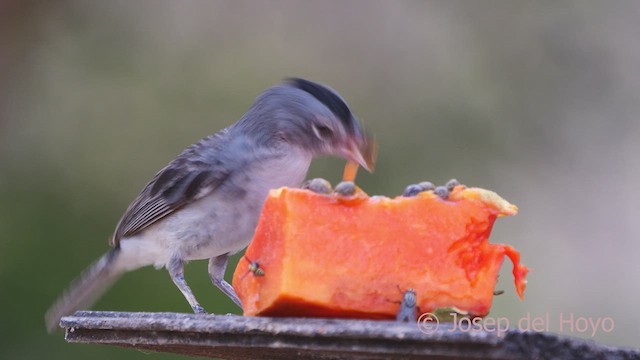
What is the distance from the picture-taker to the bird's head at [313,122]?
2465 mm

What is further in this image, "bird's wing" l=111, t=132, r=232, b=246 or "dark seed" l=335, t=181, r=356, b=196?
"bird's wing" l=111, t=132, r=232, b=246

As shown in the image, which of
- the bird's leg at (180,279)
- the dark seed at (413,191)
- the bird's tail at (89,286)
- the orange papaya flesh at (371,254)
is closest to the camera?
the orange papaya flesh at (371,254)

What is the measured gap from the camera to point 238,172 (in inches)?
103

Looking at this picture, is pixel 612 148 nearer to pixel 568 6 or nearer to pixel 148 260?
pixel 568 6

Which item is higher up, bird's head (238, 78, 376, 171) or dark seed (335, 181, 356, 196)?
bird's head (238, 78, 376, 171)

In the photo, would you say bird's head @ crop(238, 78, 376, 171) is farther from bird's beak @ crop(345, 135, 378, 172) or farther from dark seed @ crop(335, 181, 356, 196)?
dark seed @ crop(335, 181, 356, 196)

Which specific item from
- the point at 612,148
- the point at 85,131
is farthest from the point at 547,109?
the point at 85,131

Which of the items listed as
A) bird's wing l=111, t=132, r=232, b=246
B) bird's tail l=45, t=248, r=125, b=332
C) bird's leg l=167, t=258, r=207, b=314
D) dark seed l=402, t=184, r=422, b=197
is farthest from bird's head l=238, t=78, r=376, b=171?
bird's tail l=45, t=248, r=125, b=332

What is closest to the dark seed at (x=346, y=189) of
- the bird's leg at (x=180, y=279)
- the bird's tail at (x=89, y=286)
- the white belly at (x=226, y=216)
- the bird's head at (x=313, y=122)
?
the bird's head at (x=313, y=122)

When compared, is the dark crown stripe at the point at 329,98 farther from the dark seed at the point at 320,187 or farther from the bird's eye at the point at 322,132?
the dark seed at the point at 320,187

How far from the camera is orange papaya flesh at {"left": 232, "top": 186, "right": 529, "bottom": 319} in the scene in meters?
1.79

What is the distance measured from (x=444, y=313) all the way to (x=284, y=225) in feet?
1.01

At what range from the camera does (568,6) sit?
602 cm

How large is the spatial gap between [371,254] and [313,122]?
0.74 meters
